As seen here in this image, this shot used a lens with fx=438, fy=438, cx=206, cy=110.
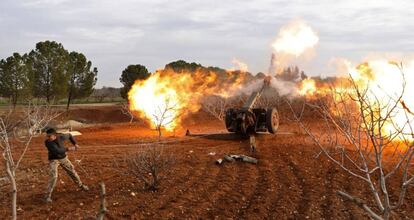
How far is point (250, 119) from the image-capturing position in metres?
20.1

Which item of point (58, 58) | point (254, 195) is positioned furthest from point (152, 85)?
point (254, 195)

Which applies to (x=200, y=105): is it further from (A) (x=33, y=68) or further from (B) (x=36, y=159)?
(B) (x=36, y=159)

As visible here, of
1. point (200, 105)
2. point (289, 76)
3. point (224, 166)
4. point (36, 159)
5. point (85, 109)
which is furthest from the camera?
point (85, 109)

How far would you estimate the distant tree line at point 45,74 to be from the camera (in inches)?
1468

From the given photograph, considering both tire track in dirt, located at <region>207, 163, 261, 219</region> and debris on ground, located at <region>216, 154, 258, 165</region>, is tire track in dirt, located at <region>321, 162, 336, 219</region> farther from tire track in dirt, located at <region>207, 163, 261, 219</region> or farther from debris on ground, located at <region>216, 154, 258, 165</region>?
debris on ground, located at <region>216, 154, 258, 165</region>

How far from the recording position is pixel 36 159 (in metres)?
15.4

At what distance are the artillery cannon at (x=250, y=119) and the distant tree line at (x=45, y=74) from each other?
20.2 meters

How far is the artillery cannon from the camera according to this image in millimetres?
19812

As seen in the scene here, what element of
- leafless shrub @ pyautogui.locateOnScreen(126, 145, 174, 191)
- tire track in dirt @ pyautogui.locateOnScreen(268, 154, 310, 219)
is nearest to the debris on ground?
tire track in dirt @ pyautogui.locateOnScreen(268, 154, 310, 219)

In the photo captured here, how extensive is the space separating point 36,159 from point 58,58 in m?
25.9

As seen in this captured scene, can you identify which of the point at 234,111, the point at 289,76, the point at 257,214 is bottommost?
the point at 257,214

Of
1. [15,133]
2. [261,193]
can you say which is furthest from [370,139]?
[15,133]

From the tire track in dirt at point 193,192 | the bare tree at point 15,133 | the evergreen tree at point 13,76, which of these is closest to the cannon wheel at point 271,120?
the tire track in dirt at point 193,192

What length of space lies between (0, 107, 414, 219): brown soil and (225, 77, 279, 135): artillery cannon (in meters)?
3.02
